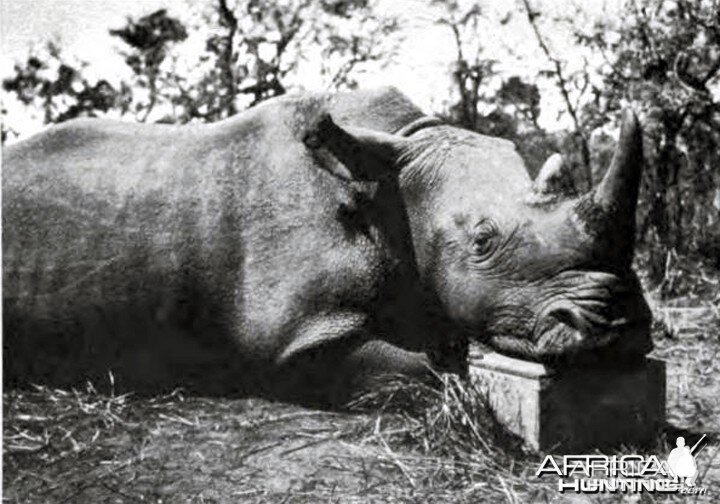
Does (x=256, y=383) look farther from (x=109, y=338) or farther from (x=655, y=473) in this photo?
(x=655, y=473)

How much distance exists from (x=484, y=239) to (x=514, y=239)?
0.39ft

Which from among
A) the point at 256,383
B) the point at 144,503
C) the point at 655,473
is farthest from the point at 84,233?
the point at 655,473

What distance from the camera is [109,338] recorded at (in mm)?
3832

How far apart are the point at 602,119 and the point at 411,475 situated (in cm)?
418

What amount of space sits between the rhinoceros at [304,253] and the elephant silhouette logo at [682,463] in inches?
12.6

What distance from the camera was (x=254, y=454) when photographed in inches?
119

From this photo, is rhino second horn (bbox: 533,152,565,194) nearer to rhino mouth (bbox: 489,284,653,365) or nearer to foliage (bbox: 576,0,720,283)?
rhino mouth (bbox: 489,284,653,365)

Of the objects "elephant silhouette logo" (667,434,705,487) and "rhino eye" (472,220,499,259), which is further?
"rhino eye" (472,220,499,259)

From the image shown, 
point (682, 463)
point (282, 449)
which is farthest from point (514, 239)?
point (282, 449)

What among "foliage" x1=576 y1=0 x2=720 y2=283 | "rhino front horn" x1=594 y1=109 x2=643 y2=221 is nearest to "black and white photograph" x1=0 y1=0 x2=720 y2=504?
"rhino front horn" x1=594 y1=109 x2=643 y2=221

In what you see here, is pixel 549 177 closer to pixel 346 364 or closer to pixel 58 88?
pixel 346 364

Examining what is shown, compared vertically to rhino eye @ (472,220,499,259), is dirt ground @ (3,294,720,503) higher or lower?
lower

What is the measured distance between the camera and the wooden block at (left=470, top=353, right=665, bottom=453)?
2941mm

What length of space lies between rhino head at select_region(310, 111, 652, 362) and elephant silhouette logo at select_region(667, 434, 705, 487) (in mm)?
319
